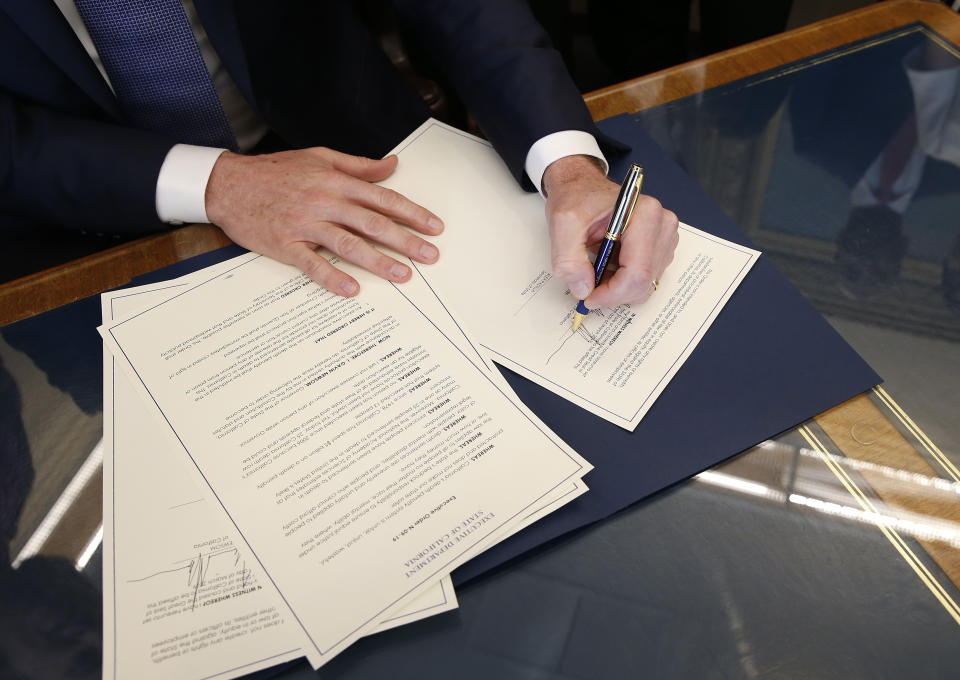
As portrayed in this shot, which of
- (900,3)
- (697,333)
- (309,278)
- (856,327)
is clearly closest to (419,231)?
(309,278)

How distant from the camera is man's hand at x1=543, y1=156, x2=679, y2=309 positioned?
0.66 m

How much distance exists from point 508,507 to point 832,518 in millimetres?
299

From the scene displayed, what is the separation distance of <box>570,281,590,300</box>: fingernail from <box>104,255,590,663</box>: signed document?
0.13 meters

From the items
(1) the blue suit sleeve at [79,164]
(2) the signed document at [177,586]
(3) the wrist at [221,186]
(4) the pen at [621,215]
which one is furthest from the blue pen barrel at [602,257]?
(1) the blue suit sleeve at [79,164]

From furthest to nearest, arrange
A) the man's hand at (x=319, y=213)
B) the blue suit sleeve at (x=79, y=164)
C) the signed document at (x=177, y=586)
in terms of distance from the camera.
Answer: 1. the blue suit sleeve at (x=79, y=164)
2. the man's hand at (x=319, y=213)
3. the signed document at (x=177, y=586)

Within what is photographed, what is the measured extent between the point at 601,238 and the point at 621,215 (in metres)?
0.08

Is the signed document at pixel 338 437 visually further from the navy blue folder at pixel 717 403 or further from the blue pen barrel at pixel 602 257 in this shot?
the blue pen barrel at pixel 602 257

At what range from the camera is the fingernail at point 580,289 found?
666 mm

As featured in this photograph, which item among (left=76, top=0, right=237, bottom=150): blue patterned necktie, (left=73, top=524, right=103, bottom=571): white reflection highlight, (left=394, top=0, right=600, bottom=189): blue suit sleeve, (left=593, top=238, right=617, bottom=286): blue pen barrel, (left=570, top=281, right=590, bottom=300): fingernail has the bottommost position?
(left=73, top=524, right=103, bottom=571): white reflection highlight

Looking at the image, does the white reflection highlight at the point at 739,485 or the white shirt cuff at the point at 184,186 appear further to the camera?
the white shirt cuff at the point at 184,186

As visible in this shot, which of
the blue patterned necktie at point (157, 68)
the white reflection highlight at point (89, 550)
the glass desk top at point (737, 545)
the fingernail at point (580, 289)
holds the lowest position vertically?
the glass desk top at point (737, 545)

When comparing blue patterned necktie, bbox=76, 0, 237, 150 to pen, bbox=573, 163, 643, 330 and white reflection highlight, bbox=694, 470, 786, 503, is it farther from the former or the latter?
white reflection highlight, bbox=694, 470, 786, 503

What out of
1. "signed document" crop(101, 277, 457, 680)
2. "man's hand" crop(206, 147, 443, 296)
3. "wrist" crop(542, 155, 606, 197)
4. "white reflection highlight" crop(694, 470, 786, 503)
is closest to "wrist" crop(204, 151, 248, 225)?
"man's hand" crop(206, 147, 443, 296)

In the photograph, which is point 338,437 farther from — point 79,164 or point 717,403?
point 79,164
